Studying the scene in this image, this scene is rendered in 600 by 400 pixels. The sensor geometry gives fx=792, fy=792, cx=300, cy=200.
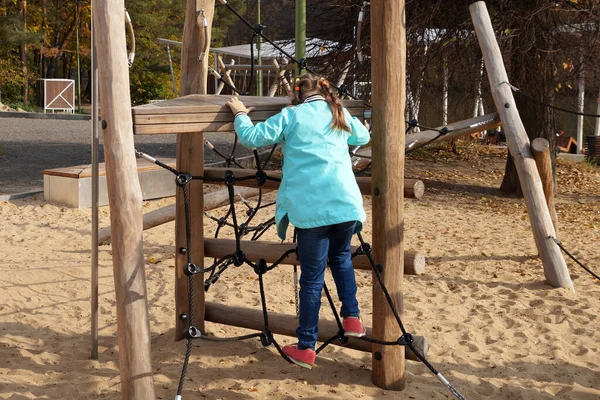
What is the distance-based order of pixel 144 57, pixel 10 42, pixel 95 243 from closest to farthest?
1. pixel 95 243
2. pixel 10 42
3. pixel 144 57

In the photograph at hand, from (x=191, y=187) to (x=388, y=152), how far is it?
1178 mm

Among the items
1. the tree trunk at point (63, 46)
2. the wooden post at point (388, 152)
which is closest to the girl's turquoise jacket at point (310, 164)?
the wooden post at point (388, 152)

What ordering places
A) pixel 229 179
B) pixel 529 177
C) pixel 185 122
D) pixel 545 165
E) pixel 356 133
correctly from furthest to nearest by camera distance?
pixel 545 165 → pixel 529 177 → pixel 229 179 → pixel 356 133 → pixel 185 122

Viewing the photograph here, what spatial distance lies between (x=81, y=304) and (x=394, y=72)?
3000mm

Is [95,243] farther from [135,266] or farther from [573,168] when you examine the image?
[573,168]

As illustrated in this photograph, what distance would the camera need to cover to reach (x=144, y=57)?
3500 centimetres

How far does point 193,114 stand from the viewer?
3537mm

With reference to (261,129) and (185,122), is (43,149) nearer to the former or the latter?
(185,122)

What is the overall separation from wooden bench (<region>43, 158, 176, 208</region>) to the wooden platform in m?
5.40

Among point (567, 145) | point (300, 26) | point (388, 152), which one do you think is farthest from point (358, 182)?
point (567, 145)

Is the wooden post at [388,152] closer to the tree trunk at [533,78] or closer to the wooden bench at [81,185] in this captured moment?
the wooden bench at [81,185]

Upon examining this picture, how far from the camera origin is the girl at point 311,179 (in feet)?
11.5

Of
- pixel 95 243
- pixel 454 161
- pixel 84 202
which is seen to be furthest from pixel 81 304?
pixel 454 161

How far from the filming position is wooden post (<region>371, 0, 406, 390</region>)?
3764mm
